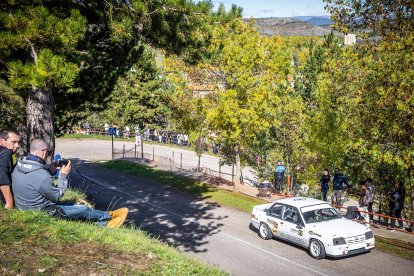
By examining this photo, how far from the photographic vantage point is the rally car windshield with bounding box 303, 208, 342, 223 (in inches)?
493

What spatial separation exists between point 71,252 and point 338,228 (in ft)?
29.2

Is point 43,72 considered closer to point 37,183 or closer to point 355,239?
point 37,183

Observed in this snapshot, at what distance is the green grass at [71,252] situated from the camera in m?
5.06

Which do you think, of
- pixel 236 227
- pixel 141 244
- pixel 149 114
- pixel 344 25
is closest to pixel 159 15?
pixel 141 244

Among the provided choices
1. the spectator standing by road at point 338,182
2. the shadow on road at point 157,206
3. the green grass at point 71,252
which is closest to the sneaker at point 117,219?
the green grass at point 71,252

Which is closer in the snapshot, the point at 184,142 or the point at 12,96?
the point at 12,96

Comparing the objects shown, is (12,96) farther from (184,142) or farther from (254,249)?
(184,142)

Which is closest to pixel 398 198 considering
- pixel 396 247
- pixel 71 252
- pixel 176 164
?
pixel 396 247

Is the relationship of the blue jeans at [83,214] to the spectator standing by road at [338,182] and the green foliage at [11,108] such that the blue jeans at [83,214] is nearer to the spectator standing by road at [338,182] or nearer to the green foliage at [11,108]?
the green foliage at [11,108]

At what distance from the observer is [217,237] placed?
1389cm

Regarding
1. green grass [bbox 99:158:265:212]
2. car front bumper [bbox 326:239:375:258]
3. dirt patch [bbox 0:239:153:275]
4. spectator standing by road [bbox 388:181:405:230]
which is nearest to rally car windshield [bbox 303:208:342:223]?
car front bumper [bbox 326:239:375:258]

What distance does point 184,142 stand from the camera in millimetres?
46781

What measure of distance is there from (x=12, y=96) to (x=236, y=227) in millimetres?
11365

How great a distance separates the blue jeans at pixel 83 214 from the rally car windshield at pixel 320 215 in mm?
7256
